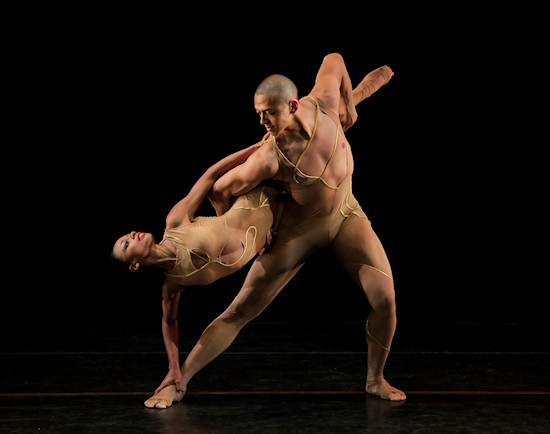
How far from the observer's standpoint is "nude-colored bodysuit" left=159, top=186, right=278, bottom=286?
291cm

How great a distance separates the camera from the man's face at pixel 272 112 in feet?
9.01

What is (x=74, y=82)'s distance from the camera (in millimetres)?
5188

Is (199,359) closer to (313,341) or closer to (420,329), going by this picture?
(313,341)

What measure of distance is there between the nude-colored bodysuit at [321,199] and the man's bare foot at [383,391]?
0.41 m

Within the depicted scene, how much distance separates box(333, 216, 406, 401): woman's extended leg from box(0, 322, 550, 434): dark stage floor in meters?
0.17

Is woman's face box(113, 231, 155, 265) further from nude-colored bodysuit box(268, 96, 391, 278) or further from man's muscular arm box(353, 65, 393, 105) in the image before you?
man's muscular arm box(353, 65, 393, 105)

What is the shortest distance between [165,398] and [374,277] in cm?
85

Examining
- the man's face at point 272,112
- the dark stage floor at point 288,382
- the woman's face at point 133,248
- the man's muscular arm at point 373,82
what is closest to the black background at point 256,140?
the dark stage floor at point 288,382

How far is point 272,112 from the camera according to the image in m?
2.77

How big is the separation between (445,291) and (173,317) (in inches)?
111

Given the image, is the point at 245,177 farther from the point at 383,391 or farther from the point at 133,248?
the point at 383,391

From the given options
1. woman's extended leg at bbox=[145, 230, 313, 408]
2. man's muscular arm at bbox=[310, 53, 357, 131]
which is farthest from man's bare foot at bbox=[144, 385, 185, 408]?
man's muscular arm at bbox=[310, 53, 357, 131]

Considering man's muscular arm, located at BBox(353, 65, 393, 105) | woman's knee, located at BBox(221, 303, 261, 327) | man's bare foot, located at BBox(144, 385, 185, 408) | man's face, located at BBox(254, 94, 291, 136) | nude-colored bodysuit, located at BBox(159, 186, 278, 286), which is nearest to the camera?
man's face, located at BBox(254, 94, 291, 136)

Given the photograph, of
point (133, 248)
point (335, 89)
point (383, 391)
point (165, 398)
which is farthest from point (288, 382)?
point (335, 89)
